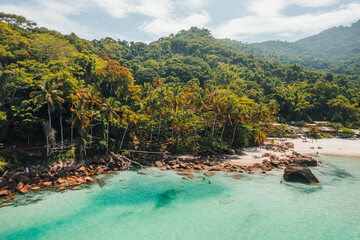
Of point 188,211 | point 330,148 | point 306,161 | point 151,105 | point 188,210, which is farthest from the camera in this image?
point 330,148

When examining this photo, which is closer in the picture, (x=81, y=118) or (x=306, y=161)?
(x=81, y=118)

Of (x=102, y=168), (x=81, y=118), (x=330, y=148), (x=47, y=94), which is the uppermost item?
(x=47, y=94)

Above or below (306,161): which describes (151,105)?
above

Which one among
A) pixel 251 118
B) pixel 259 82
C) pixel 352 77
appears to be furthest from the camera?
pixel 352 77

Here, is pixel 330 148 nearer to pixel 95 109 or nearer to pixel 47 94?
pixel 95 109

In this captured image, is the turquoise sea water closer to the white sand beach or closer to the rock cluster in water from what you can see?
the rock cluster in water

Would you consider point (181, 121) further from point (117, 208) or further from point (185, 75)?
point (185, 75)

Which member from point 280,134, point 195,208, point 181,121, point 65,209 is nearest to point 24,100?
point 65,209

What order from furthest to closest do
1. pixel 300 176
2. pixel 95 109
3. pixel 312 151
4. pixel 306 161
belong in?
pixel 312 151
pixel 306 161
pixel 95 109
pixel 300 176

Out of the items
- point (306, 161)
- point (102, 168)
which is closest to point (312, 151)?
point (306, 161)

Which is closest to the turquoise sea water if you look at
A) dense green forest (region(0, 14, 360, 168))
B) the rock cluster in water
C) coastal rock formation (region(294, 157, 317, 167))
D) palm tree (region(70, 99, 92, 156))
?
the rock cluster in water
